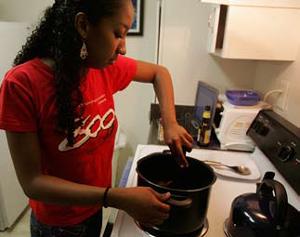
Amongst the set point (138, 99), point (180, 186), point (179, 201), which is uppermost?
point (179, 201)

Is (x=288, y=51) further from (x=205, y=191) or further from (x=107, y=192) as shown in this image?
(x=107, y=192)

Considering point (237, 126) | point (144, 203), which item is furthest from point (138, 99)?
point (144, 203)

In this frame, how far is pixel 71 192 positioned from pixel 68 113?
20 centimetres

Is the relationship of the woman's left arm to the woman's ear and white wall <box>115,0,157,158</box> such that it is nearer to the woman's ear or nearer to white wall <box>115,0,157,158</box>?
the woman's ear

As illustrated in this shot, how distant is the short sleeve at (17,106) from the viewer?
1.99 feet

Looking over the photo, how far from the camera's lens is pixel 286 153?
942 millimetres

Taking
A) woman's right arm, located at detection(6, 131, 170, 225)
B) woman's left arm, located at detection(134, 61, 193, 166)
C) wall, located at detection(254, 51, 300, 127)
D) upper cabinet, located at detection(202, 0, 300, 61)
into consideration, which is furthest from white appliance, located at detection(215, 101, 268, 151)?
woman's right arm, located at detection(6, 131, 170, 225)

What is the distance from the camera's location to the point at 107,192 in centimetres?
61

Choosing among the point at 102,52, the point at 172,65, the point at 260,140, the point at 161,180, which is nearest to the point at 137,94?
the point at 172,65

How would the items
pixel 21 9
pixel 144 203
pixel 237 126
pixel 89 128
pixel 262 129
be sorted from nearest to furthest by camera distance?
pixel 144 203, pixel 89 128, pixel 262 129, pixel 237 126, pixel 21 9

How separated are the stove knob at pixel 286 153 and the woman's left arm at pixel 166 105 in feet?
1.11

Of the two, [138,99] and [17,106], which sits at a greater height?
[17,106]

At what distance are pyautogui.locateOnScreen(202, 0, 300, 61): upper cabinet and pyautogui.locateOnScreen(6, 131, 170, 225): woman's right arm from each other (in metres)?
0.91

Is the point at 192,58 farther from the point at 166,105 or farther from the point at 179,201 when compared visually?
the point at 179,201
